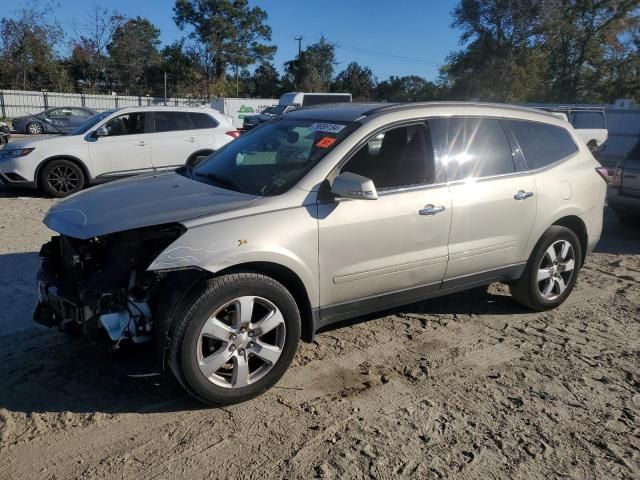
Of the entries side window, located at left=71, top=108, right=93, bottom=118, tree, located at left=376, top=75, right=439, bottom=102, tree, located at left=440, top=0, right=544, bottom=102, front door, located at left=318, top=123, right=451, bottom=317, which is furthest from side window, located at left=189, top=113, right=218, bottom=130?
tree, located at left=376, top=75, right=439, bottom=102

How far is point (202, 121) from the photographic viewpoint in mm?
11156

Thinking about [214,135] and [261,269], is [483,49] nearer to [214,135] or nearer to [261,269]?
[214,135]

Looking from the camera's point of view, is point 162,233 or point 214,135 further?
point 214,135

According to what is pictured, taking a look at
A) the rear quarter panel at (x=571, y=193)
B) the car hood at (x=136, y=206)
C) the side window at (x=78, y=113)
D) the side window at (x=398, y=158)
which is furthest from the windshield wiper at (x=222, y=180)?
the side window at (x=78, y=113)

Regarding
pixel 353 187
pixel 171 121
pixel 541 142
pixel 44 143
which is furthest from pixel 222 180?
pixel 171 121

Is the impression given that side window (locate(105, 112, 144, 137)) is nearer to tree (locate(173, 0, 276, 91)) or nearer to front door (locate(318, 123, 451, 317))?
front door (locate(318, 123, 451, 317))

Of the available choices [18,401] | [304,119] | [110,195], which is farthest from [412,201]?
[18,401]

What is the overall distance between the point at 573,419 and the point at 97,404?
2.86 meters

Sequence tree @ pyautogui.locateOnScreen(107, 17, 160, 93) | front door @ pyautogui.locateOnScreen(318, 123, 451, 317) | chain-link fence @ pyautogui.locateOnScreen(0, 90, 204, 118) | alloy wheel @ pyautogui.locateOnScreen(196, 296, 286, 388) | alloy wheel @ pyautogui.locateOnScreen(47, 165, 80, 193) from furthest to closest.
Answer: tree @ pyautogui.locateOnScreen(107, 17, 160, 93)
chain-link fence @ pyautogui.locateOnScreen(0, 90, 204, 118)
alloy wheel @ pyautogui.locateOnScreen(47, 165, 80, 193)
front door @ pyautogui.locateOnScreen(318, 123, 451, 317)
alloy wheel @ pyautogui.locateOnScreen(196, 296, 286, 388)

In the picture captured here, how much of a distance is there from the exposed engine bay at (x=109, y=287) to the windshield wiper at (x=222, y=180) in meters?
0.72

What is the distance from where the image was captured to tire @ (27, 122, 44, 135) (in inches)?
1000

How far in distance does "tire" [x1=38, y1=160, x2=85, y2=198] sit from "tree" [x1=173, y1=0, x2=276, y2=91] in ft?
194

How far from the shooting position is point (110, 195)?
3814 mm

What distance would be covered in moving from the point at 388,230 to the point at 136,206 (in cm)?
166
